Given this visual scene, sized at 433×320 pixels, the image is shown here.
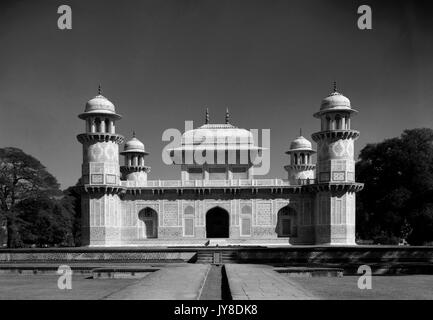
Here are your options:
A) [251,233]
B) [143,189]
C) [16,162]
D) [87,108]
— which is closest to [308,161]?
[251,233]

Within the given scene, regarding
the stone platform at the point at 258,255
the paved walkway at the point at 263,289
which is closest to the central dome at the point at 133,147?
the stone platform at the point at 258,255

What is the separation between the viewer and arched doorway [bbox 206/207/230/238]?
42469mm

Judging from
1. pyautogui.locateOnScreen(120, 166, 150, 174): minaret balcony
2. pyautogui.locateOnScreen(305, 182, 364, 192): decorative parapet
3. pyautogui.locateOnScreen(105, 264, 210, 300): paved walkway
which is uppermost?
pyautogui.locateOnScreen(120, 166, 150, 174): minaret balcony

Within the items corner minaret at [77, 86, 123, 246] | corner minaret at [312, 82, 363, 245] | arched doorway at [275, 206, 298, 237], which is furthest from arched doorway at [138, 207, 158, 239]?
corner minaret at [312, 82, 363, 245]

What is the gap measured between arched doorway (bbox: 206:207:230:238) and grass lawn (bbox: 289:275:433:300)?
23.4 meters

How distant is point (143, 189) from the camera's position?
1590 inches

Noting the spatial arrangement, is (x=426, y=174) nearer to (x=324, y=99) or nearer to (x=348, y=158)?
(x=348, y=158)

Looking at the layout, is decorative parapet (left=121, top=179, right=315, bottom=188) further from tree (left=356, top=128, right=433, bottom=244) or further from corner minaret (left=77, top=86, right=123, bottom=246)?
tree (left=356, top=128, right=433, bottom=244)

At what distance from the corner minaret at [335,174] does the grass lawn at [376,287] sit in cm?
1734

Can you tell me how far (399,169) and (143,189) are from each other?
64.4 feet

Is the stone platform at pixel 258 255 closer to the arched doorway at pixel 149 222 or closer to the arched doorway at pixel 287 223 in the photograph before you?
the arched doorway at pixel 149 222

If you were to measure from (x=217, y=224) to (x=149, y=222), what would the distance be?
5382 millimetres

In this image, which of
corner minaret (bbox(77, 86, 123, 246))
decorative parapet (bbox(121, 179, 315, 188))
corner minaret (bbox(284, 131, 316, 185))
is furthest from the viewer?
corner minaret (bbox(284, 131, 316, 185))

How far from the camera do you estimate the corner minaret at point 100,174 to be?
1476 inches
